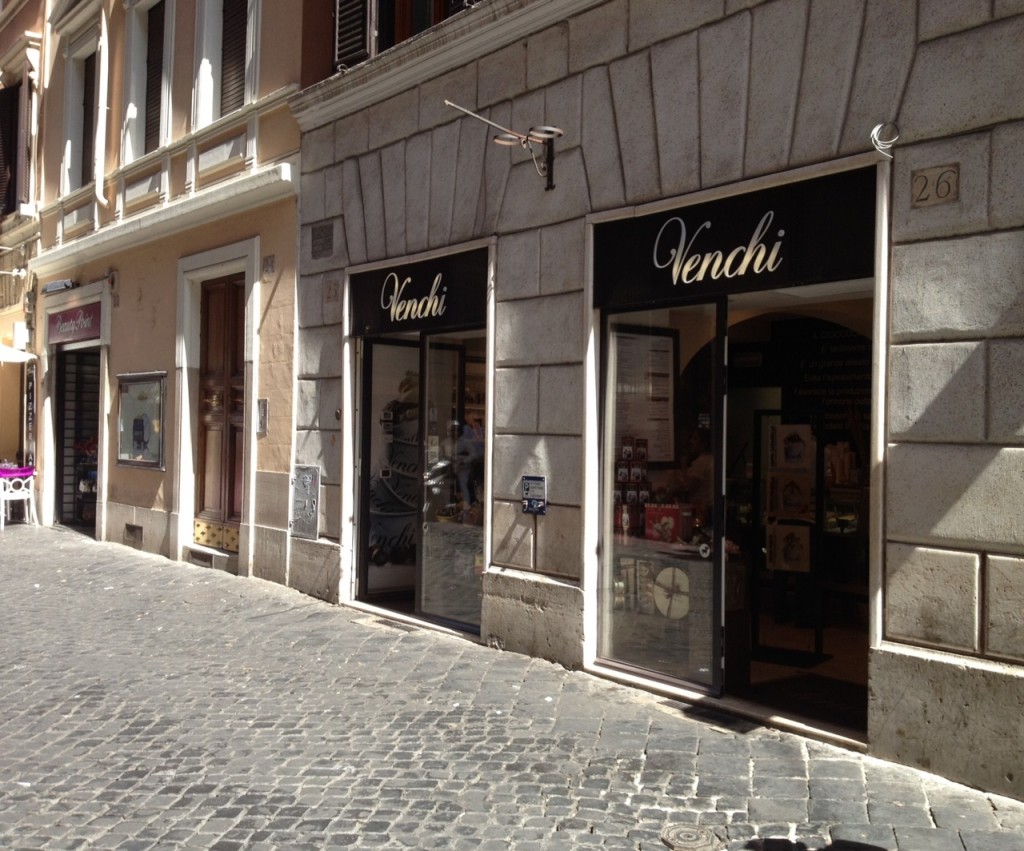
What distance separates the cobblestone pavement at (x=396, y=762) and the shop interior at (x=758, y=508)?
0.51m

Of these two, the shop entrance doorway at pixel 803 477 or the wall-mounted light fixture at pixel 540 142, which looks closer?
the wall-mounted light fixture at pixel 540 142

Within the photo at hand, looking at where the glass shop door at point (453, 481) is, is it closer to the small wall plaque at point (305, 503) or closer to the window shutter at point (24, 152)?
the small wall plaque at point (305, 503)

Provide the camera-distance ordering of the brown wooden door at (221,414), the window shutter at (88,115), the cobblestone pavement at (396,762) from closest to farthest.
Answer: the cobblestone pavement at (396,762) < the brown wooden door at (221,414) < the window shutter at (88,115)

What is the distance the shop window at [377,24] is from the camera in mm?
9414

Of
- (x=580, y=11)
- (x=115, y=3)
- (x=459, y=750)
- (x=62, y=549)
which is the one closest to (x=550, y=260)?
(x=580, y=11)

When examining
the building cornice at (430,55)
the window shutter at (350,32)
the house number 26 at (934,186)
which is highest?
the window shutter at (350,32)

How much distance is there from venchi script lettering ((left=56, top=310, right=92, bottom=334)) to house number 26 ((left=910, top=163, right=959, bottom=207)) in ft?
40.7

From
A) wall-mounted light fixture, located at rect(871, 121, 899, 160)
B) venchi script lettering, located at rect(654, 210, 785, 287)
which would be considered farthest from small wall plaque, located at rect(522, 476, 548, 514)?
wall-mounted light fixture, located at rect(871, 121, 899, 160)

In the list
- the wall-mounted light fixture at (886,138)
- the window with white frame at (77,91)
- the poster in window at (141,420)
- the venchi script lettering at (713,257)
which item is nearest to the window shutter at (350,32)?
the venchi script lettering at (713,257)

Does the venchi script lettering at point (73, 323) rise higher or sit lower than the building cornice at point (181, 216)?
lower

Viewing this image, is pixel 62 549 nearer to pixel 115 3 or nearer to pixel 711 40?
pixel 115 3

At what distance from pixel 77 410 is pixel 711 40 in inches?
514

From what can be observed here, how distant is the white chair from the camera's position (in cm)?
1585

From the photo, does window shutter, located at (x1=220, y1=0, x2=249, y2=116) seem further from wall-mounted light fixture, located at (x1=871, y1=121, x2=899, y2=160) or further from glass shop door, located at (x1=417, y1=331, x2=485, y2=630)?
→ wall-mounted light fixture, located at (x1=871, y1=121, x2=899, y2=160)
